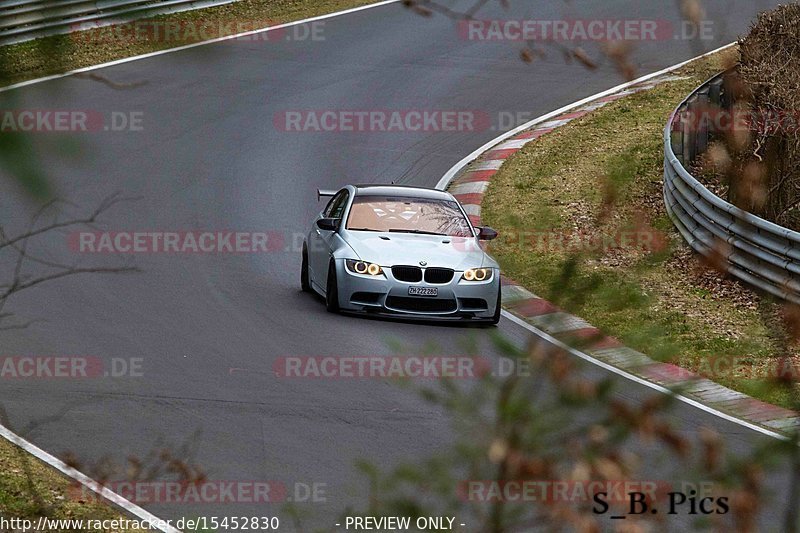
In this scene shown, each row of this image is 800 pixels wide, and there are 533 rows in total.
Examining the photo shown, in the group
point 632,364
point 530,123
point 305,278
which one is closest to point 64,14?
point 632,364

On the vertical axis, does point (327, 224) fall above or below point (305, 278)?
Result: above

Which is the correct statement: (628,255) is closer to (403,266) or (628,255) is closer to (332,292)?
(403,266)

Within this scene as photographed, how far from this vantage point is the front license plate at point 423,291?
14141 millimetres

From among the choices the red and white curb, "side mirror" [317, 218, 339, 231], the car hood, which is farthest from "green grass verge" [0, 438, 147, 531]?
"side mirror" [317, 218, 339, 231]

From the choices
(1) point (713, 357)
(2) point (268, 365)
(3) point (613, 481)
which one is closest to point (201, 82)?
(3) point (613, 481)

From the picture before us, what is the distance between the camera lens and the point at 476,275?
47.0ft

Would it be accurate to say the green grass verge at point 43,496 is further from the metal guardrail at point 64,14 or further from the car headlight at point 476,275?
the car headlight at point 476,275

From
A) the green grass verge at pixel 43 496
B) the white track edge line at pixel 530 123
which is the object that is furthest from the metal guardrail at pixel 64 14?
the white track edge line at pixel 530 123

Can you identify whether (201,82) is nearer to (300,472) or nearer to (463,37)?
(300,472)

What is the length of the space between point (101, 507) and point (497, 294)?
758 centimetres

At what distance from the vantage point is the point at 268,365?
12.3m

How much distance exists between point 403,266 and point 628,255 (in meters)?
11.7

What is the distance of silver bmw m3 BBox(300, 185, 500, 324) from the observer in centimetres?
1416

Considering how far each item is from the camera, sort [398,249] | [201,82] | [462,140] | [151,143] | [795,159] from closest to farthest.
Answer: [201,82], [398,249], [795,159], [151,143], [462,140]
